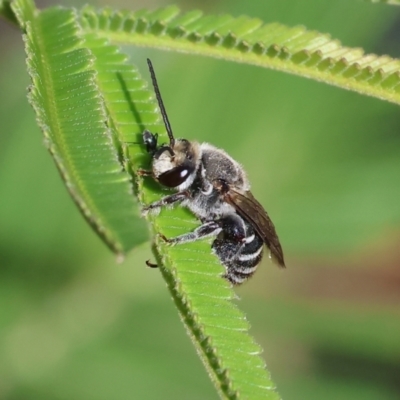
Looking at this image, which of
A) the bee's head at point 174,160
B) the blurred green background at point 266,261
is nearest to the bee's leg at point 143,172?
the bee's head at point 174,160

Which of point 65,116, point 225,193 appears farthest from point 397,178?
point 65,116

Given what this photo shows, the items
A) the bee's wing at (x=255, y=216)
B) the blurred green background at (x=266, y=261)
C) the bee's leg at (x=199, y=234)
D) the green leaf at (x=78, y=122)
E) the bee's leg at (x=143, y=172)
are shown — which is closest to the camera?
the green leaf at (x=78, y=122)

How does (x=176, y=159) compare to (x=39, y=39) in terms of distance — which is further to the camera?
(x=176, y=159)

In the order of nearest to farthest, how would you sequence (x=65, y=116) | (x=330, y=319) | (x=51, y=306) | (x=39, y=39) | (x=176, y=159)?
1. (x=65, y=116)
2. (x=39, y=39)
3. (x=176, y=159)
4. (x=51, y=306)
5. (x=330, y=319)

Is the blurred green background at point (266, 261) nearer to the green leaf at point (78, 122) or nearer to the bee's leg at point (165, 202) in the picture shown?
the bee's leg at point (165, 202)

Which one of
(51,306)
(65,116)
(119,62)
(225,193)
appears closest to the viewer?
(65,116)

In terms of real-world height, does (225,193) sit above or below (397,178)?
above

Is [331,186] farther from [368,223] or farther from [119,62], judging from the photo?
[119,62]

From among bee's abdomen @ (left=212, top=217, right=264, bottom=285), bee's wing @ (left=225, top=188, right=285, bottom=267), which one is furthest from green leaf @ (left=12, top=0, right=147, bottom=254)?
bee's abdomen @ (left=212, top=217, right=264, bottom=285)

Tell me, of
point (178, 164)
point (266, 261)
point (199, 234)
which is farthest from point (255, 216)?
point (266, 261)
